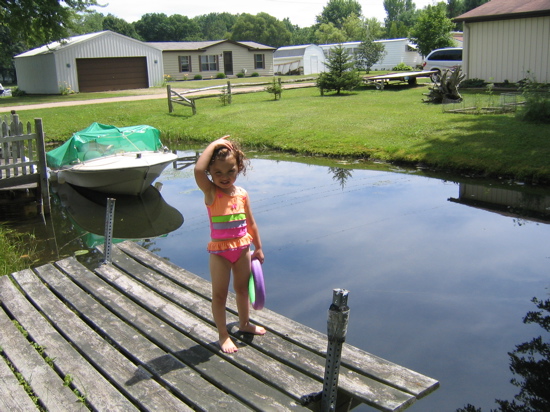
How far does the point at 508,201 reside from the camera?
10.8 metres

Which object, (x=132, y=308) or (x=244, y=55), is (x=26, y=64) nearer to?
(x=244, y=55)

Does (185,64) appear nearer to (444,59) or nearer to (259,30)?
(444,59)

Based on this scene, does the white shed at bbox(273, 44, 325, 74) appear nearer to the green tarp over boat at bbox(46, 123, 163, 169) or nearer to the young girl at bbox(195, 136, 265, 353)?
the green tarp over boat at bbox(46, 123, 163, 169)

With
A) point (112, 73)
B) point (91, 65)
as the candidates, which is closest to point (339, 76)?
point (112, 73)

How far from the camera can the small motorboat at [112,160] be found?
11945 millimetres

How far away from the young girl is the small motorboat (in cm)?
764

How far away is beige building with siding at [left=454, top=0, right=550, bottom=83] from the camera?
2409 cm

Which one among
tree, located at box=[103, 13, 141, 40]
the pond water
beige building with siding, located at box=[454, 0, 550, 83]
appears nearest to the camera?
the pond water

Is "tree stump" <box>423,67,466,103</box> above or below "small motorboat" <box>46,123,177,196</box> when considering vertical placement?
above

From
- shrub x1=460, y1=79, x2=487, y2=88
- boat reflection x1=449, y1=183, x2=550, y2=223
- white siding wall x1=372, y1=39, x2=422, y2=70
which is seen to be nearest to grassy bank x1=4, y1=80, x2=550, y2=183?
boat reflection x1=449, y1=183, x2=550, y2=223

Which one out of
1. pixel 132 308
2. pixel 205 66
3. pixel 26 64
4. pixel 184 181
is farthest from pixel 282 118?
pixel 205 66

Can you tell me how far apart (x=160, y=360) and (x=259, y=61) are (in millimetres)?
53710

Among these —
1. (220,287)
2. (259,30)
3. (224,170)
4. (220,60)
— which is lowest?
(220,287)

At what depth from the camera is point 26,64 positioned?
41.8 m
